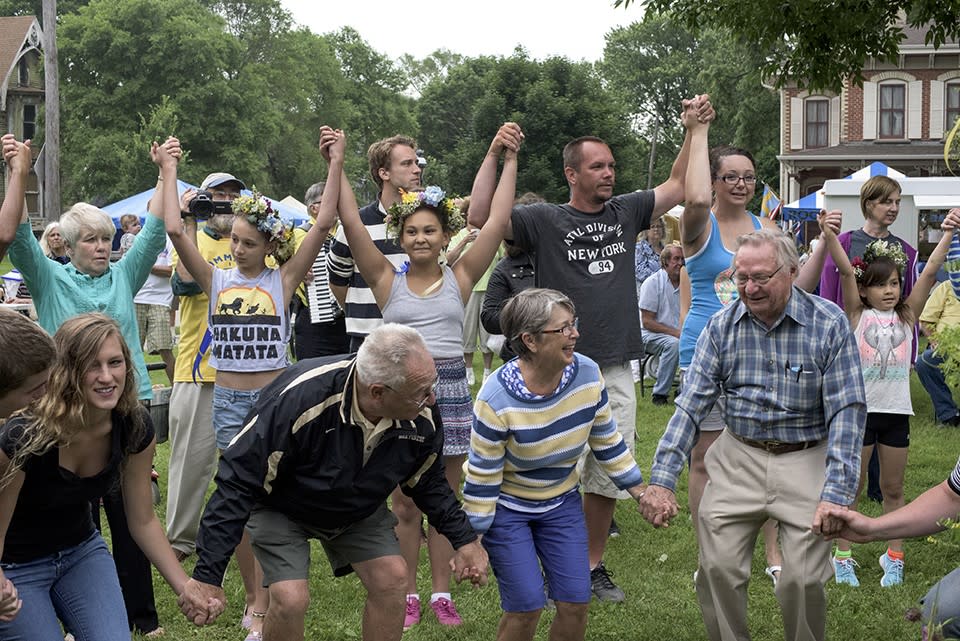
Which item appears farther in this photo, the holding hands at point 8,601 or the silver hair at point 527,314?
the silver hair at point 527,314

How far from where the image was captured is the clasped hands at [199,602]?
4.11 metres

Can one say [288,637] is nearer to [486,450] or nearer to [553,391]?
[486,450]

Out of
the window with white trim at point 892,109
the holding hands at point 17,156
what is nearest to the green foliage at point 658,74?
the window with white trim at point 892,109

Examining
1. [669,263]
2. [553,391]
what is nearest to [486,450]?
[553,391]

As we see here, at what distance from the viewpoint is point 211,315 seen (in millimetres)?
5934

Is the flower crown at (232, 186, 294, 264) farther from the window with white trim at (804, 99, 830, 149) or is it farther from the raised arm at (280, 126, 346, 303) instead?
the window with white trim at (804, 99, 830, 149)

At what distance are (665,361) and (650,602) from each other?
23.3 feet

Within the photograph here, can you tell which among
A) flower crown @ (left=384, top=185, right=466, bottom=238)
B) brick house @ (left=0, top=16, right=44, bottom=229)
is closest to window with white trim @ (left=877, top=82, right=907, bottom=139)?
Answer: brick house @ (left=0, top=16, right=44, bottom=229)

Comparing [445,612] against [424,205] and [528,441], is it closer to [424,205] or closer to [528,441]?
[528,441]

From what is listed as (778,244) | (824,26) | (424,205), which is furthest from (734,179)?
(824,26)

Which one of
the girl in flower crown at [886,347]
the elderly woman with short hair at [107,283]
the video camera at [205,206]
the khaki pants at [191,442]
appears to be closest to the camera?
the elderly woman with short hair at [107,283]

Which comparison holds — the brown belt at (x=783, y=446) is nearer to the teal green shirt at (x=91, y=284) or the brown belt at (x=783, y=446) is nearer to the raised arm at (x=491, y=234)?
the raised arm at (x=491, y=234)

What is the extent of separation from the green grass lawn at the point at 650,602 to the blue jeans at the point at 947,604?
1629mm

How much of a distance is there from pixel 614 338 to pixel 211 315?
82.2 inches
